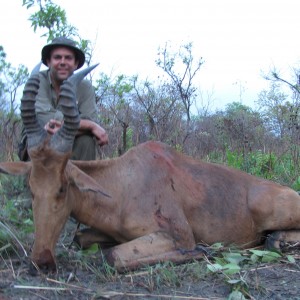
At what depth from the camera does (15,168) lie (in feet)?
16.0

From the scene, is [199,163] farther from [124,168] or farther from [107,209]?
[107,209]

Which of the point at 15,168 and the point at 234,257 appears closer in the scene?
the point at 15,168

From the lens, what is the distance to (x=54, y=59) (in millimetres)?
6922

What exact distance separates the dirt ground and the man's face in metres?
2.85

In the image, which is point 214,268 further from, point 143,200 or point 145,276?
point 143,200

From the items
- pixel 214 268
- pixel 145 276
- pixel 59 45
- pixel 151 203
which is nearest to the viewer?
pixel 145 276

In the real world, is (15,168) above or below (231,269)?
above

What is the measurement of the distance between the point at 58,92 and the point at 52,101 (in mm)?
168

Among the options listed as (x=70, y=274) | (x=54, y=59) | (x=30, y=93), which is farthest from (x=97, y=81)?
(x=70, y=274)

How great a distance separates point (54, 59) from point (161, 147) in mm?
2155

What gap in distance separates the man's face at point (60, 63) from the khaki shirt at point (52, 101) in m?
0.14

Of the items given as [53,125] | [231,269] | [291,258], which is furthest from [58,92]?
[291,258]

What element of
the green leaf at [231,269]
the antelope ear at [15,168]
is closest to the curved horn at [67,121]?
the antelope ear at [15,168]

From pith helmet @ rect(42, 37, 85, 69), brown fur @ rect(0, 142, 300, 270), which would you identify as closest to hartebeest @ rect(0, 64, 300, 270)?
brown fur @ rect(0, 142, 300, 270)
